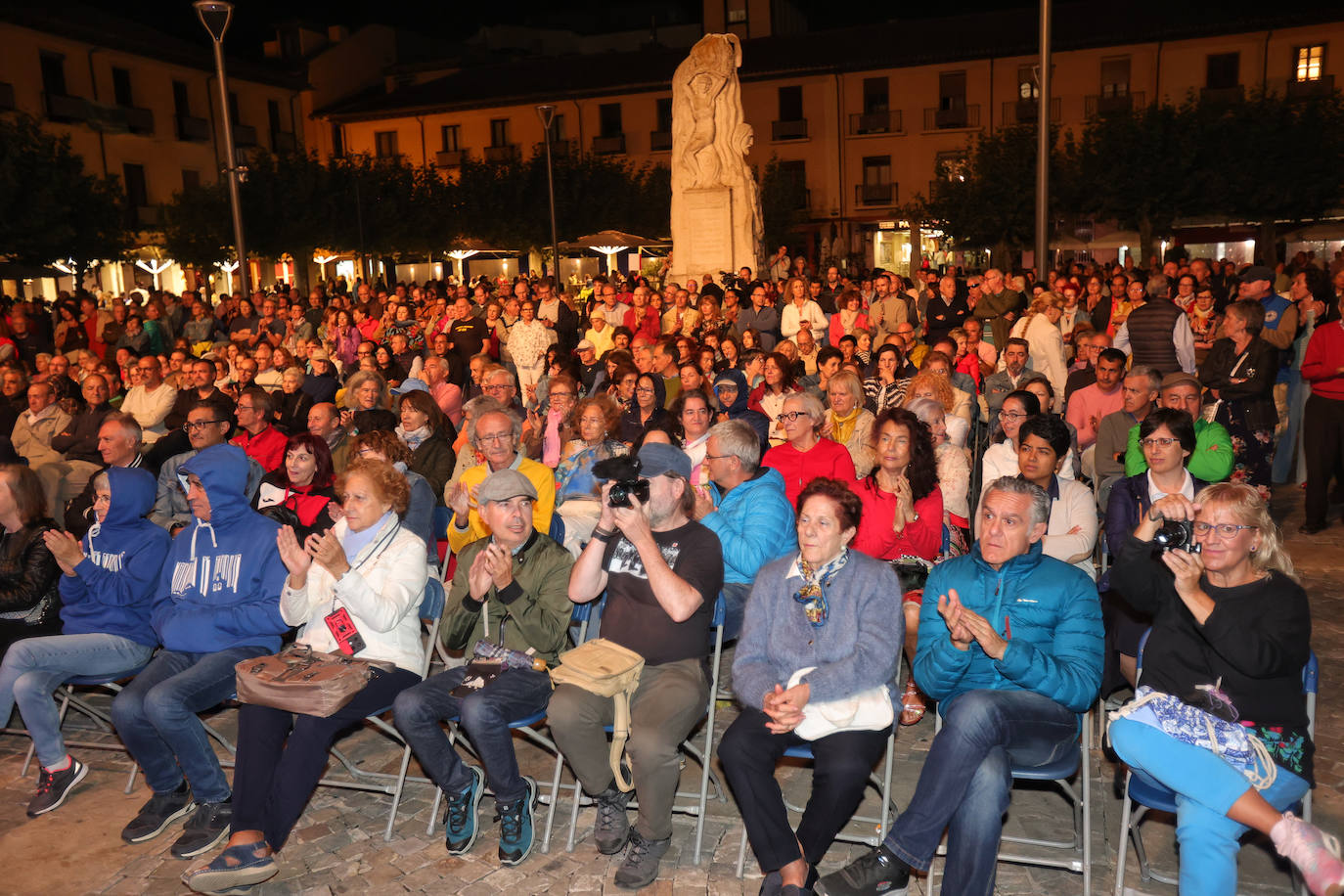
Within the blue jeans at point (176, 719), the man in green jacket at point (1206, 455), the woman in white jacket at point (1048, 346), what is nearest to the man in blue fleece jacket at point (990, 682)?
the man in green jacket at point (1206, 455)

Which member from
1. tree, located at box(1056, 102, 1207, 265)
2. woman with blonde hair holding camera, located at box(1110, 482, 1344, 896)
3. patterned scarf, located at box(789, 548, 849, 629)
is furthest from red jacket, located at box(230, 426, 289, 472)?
tree, located at box(1056, 102, 1207, 265)

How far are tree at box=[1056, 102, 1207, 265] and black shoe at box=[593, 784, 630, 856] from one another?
2920cm

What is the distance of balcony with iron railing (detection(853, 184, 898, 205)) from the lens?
40344 millimetres

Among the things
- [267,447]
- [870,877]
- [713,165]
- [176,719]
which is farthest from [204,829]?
[713,165]

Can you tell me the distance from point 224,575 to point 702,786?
240cm

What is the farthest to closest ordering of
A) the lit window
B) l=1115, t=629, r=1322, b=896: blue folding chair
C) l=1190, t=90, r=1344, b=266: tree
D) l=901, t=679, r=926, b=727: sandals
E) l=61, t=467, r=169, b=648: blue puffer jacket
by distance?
the lit window < l=1190, t=90, r=1344, b=266: tree < l=901, t=679, r=926, b=727: sandals < l=61, t=467, r=169, b=648: blue puffer jacket < l=1115, t=629, r=1322, b=896: blue folding chair

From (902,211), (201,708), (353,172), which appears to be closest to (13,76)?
(353,172)

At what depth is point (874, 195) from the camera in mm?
40656

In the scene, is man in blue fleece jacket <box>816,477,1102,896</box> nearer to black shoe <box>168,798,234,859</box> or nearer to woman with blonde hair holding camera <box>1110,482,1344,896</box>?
woman with blonde hair holding camera <box>1110,482,1344,896</box>

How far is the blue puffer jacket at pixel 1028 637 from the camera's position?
12.6 feet

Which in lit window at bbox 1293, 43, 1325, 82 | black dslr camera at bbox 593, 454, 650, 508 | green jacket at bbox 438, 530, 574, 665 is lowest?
green jacket at bbox 438, 530, 574, 665

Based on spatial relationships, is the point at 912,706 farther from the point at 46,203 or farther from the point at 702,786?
the point at 46,203

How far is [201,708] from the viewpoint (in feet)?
15.4

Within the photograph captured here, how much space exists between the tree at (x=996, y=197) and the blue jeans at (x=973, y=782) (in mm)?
29050
